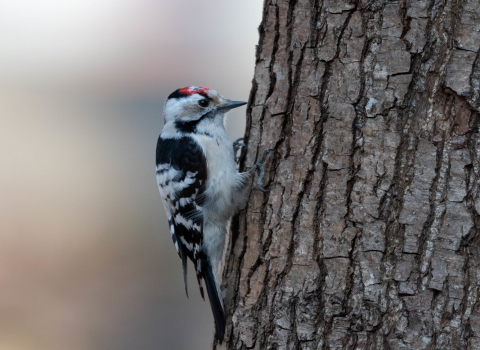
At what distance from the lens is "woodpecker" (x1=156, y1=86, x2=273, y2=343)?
3273 mm

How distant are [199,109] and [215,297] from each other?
1.26 meters

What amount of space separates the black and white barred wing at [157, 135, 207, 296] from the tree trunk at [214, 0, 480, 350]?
96 cm

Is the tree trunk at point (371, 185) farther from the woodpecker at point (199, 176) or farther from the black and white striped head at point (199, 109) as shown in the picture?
the black and white striped head at point (199, 109)

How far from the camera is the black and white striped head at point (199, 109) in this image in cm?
357

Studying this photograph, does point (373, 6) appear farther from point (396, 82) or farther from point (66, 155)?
point (66, 155)

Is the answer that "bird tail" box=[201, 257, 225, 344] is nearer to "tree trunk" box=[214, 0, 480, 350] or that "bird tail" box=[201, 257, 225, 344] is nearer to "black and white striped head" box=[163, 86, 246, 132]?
"tree trunk" box=[214, 0, 480, 350]

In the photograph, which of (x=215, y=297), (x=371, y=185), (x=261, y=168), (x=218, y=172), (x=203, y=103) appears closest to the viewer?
(x=371, y=185)

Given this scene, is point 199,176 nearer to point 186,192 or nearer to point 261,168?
point 186,192

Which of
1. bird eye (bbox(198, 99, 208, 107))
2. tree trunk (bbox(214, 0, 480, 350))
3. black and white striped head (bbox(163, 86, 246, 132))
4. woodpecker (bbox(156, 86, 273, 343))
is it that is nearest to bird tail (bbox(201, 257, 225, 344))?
woodpecker (bbox(156, 86, 273, 343))

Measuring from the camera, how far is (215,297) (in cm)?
290

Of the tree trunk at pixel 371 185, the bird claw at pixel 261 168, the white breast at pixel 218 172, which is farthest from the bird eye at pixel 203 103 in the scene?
the tree trunk at pixel 371 185

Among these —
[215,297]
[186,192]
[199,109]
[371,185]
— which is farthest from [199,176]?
[371,185]

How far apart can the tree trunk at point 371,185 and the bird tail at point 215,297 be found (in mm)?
180

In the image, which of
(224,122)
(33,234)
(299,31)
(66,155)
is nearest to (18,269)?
(33,234)
